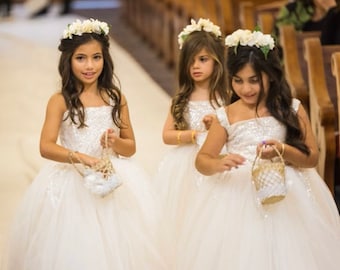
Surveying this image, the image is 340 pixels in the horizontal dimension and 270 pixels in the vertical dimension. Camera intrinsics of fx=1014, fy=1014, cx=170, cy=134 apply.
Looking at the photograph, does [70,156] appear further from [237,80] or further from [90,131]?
[237,80]

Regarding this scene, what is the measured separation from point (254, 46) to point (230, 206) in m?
0.72

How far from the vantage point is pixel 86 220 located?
465 cm

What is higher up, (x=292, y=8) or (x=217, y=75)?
(x=292, y=8)

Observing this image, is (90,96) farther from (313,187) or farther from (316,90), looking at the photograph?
(316,90)

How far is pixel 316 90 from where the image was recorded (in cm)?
613

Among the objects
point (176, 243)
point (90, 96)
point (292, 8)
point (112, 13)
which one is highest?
point (112, 13)

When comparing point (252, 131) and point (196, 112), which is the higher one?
point (196, 112)

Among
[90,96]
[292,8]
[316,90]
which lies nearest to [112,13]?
[292,8]

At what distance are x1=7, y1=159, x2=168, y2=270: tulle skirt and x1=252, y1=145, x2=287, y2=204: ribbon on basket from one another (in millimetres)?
665

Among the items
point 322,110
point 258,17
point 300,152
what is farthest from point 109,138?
point 258,17

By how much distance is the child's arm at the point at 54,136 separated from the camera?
184 inches

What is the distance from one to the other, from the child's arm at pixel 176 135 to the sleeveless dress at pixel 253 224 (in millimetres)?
487

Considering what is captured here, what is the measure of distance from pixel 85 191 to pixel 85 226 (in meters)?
0.18

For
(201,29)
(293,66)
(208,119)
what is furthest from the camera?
(293,66)
